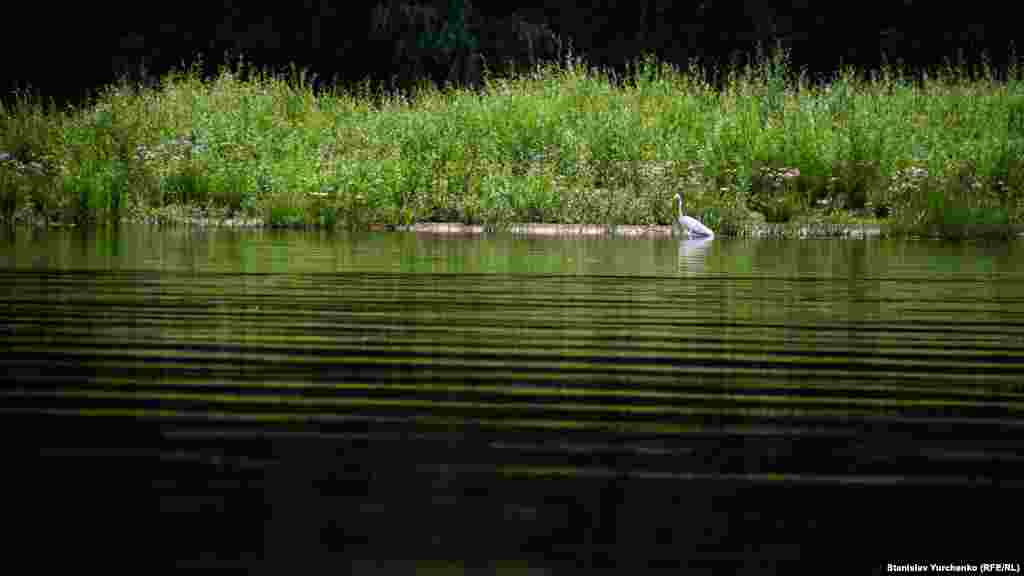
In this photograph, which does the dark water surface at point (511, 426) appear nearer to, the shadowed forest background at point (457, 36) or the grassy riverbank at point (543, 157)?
the grassy riverbank at point (543, 157)

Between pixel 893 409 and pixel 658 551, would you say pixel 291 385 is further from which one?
pixel 658 551

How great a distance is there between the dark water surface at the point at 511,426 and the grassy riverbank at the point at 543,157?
37.3 ft

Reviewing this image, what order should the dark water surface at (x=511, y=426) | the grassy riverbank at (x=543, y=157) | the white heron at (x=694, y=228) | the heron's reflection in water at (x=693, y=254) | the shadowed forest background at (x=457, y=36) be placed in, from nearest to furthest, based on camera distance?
the dark water surface at (x=511, y=426)
the heron's reflection in water at (x=693, y=254)
the white heron at (x=694, y=228)
the grassy riverbank at (x=543, y=157)
the shadowed forest background at (x=457, y=36)

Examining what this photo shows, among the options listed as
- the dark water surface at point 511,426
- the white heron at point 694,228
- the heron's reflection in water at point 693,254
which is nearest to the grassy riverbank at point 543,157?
the white heron at point 694,228

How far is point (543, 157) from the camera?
916 inches

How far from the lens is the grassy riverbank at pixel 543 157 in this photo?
20.9 metres

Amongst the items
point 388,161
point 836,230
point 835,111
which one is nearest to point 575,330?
point 836,230

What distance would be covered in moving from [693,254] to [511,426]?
1063 centimetres

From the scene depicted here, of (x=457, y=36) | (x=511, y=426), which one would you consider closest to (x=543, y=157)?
(x=457, y=36)

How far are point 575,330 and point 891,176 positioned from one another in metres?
16.0

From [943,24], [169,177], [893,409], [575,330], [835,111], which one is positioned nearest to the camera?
[893,409]

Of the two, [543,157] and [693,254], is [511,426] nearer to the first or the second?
[693,254]

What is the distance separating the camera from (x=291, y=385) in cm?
525

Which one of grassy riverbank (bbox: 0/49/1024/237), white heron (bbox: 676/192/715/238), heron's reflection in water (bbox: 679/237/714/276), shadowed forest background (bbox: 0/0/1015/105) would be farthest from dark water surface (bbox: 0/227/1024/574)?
shadowed forest background (bbox: 0/0/1015/105)
